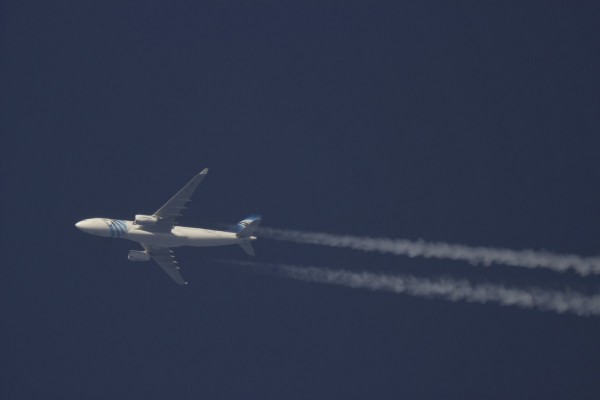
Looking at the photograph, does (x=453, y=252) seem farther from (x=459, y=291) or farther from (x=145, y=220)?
(x=145, y=220)

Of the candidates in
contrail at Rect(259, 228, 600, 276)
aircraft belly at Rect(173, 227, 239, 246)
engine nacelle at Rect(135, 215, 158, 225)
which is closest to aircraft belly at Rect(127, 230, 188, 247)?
aircraft belly at Rect(173, 227, 239, 246)

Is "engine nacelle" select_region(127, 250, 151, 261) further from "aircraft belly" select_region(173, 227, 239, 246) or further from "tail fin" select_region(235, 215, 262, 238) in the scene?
"tail fin" select_region(235, 215, 262, 238)

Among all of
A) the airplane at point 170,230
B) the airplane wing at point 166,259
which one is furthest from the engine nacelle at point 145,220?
the airplane wing at point 166,259

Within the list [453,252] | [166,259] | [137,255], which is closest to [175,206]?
[137,255]

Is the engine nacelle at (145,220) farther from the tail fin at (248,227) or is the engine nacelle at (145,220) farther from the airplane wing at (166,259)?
the tail fin at (248,227)

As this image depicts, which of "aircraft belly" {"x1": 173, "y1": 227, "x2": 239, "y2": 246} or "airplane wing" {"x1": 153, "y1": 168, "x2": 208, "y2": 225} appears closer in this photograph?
"airplane wing" {"x1": 153, "y1": 168, "x2": 208, "y2": 225}
